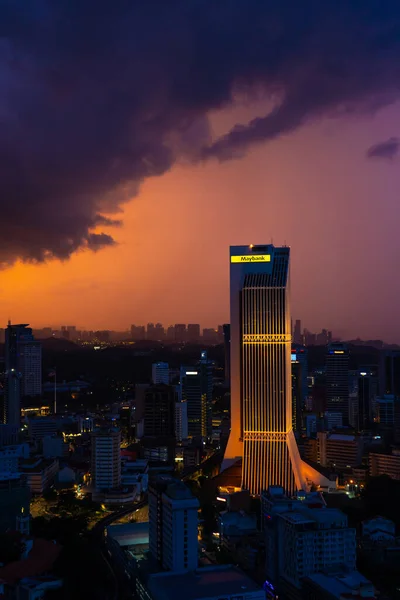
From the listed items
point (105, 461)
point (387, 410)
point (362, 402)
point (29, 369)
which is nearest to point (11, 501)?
point (105, 461)

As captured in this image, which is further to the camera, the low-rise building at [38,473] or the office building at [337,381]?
the office building at [337,381]

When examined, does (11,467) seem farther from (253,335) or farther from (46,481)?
(253,335)

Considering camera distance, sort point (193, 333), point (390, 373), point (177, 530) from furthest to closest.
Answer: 1. point (193, 333)
2. point (390, 373)
3. point (177, 530)

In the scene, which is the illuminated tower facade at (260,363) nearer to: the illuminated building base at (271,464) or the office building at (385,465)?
the illuminated building base at (271,464)

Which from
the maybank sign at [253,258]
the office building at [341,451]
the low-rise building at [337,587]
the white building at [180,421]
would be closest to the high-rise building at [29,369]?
the white building at [180,421]

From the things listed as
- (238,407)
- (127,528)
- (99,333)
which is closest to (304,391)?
(238,407)

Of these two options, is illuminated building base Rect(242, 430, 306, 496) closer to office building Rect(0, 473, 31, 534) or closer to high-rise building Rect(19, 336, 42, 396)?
office building Rect(0, 473, 31, 534)

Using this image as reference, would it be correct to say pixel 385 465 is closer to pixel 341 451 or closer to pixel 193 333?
pixel 341 451

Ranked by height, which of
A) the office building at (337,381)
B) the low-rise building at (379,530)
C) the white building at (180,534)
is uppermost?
the office building at (337,381)

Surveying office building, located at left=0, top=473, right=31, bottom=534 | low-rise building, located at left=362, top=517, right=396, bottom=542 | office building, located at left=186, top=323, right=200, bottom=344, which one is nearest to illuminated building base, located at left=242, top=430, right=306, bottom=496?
low-rise building, located at left=362, top=517, right=396, bottom=542
